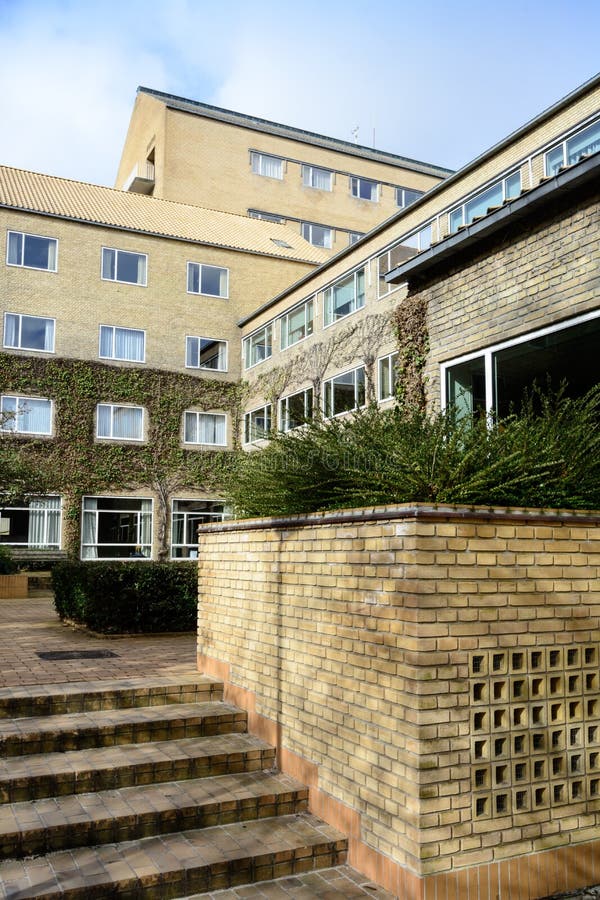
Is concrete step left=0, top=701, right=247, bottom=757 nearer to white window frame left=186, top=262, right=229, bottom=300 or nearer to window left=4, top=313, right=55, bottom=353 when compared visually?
window left=4, top=313, right=55, bottom=353

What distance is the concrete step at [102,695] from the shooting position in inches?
231

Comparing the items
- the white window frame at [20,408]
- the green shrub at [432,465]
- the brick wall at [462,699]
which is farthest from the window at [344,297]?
the brick wall at [462,699]

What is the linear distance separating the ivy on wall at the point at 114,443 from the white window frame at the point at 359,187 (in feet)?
59.9

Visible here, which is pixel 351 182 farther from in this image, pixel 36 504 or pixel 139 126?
pixel 36 504

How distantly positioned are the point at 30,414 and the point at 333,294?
38.2 ft

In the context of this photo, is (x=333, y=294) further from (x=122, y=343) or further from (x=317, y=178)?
(x=317, y=178)

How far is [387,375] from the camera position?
22.4 m

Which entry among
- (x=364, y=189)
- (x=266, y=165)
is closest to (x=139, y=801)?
(x=266, y=165)

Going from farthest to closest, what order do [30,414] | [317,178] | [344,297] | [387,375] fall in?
[317,178]
[30,414]
[344,297]
[387,375]

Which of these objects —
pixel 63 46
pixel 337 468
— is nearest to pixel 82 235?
pixel 63 46

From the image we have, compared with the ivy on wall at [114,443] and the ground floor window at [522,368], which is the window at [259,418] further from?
the ground floor window at [522,368]

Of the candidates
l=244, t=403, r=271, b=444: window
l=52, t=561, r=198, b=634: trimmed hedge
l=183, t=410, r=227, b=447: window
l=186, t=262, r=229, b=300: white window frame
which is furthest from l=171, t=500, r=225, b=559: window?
l=52, t=561, r=198, b=634: trimmed hedge

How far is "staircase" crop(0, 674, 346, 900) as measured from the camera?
4262 mm

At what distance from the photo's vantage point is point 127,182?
4300cm
